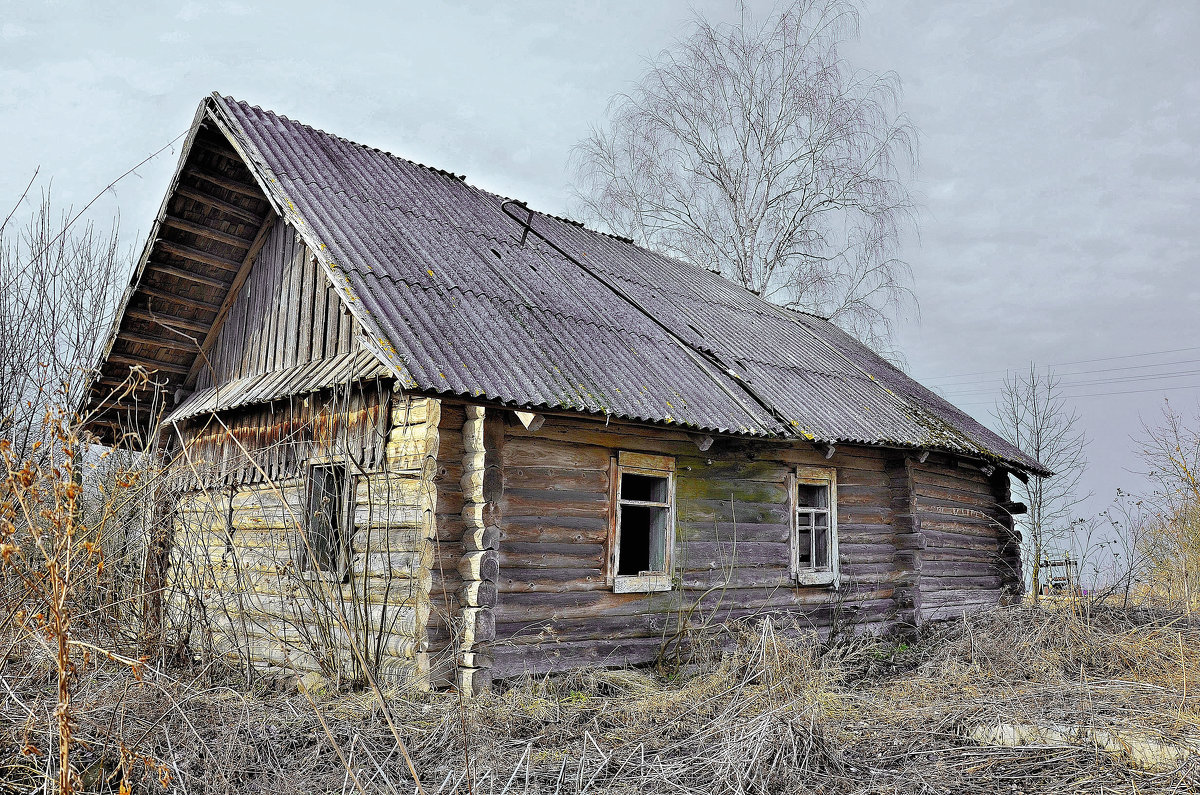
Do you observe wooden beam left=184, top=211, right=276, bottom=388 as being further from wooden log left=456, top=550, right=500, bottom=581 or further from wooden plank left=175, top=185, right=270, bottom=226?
wooden log left=456, top=550, right=500, bottom=581

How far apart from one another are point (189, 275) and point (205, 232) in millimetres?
836

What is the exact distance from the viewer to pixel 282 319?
1006cm

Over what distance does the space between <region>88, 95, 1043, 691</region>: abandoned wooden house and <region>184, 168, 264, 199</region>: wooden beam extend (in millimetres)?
33

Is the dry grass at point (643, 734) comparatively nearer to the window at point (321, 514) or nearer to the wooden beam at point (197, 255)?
the window at point (321, 514)

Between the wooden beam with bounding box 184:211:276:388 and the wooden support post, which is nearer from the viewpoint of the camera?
the wooden support post

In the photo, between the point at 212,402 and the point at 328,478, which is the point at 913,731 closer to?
the point at 328,478

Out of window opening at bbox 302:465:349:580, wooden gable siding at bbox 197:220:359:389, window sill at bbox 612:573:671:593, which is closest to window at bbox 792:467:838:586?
window sill at bbox 612:573:671:593

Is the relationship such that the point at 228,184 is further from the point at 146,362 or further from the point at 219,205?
the point at 146,362

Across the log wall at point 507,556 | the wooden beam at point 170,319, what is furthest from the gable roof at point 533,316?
the wooden beam at point 170,319

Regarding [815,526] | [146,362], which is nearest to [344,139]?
[146,362]

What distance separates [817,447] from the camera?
10695 mm

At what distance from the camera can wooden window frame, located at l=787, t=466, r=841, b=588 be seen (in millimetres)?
10453

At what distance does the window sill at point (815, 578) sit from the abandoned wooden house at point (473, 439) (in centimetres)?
7

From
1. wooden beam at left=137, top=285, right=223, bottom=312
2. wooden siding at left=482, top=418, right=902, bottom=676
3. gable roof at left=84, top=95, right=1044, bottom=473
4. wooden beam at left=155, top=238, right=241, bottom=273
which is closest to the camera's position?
gable roof at left=84, top=95, right=1044, bottom=473
